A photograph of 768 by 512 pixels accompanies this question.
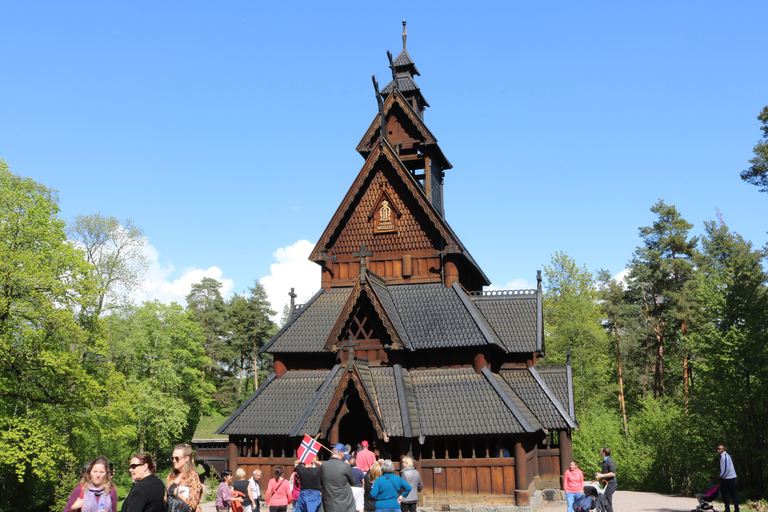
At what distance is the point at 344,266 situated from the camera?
2362cm

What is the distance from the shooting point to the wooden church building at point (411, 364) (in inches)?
725

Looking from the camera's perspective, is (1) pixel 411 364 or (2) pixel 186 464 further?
(1) pixel 411 364

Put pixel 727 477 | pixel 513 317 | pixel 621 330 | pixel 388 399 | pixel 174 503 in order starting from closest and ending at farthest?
pixel 174 503 < pixel 727 477 < pixel 388 399 < pixel 513 317 < pixel 621 330

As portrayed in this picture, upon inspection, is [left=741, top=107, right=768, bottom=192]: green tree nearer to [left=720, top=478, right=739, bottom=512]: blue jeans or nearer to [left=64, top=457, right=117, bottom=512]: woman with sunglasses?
[left=720, top=478, right=739, bottom=512]: blue jeans

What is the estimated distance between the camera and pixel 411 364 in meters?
20.9

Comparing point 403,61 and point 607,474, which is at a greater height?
point 403,61

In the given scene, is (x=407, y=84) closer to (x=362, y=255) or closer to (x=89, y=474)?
(x=362, y=255)

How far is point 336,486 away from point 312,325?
41.3 ft

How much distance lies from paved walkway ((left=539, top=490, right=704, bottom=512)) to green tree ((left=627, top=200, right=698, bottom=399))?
22.4m

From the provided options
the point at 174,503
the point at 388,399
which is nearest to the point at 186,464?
the point at 174,503

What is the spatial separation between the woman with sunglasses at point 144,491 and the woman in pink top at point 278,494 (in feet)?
18.2

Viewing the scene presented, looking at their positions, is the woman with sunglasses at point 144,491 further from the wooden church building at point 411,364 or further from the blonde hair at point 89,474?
the wooden church building at point 411,364

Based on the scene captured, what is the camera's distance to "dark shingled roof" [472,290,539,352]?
21.8 meters

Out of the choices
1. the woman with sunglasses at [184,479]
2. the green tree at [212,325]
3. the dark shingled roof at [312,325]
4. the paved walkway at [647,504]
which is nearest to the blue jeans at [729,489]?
the paved walkway at [647,504]
